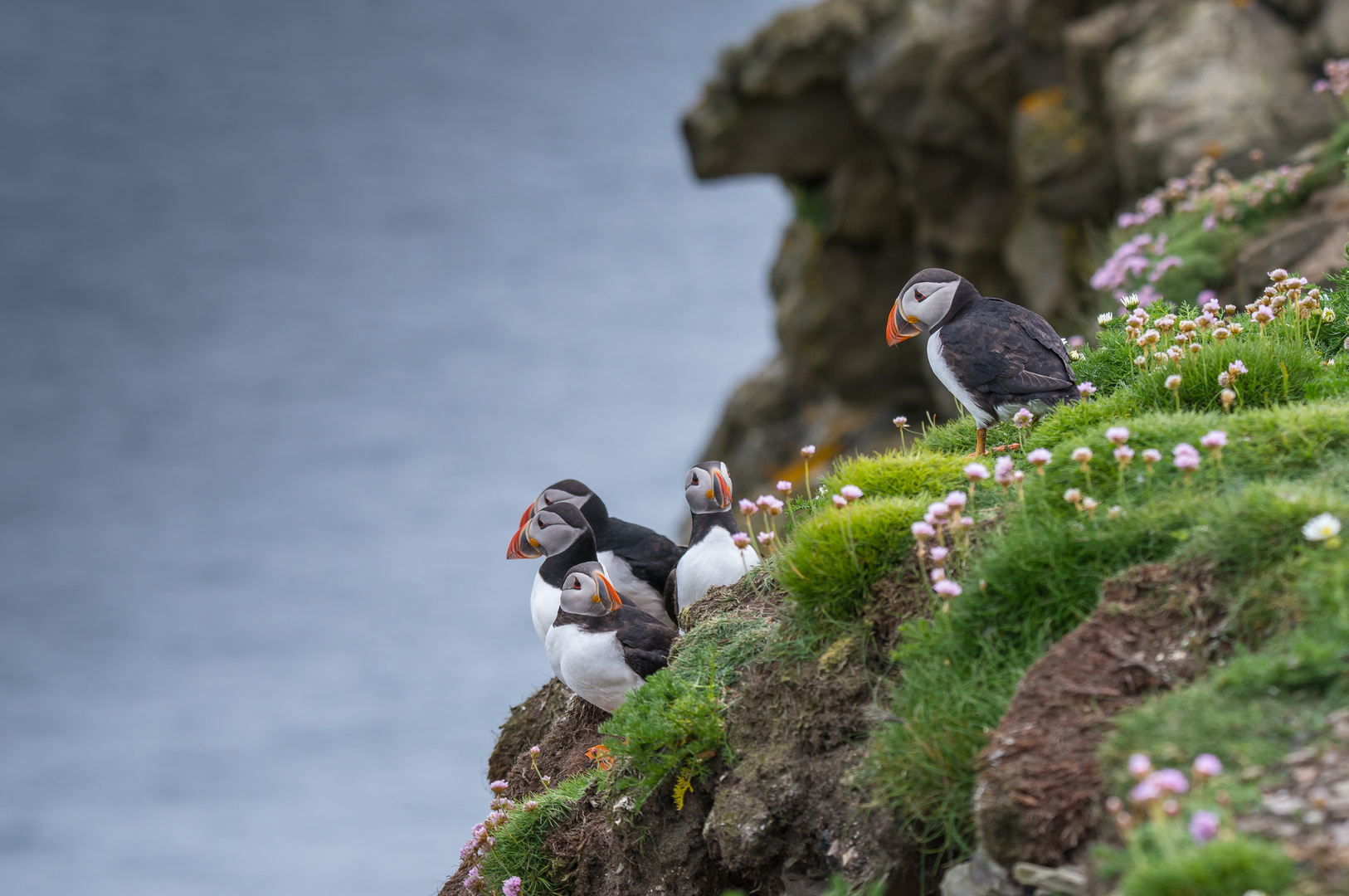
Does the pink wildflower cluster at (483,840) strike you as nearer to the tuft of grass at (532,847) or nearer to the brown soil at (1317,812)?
the tuft of grass at (532,847)

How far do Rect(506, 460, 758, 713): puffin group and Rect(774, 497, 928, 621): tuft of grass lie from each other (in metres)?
1.14

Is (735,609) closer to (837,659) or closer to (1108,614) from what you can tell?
(837,659)

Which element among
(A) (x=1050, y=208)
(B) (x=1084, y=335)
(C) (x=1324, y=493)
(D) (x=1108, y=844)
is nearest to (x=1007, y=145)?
(A) (x=1050, y=208)

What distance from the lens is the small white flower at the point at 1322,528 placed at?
3.40 metres

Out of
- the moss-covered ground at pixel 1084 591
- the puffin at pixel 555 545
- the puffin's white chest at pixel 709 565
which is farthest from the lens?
the puffin at pixel 555 545

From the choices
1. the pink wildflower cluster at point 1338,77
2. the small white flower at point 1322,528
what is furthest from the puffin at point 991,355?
the pink wildflower cluster at point 1338,77

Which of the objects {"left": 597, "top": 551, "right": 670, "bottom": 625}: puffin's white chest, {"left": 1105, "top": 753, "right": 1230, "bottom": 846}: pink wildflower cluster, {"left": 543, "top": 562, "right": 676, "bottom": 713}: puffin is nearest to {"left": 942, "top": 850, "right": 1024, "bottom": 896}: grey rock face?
{"left": 1105, "top": 753, "right": 1230, "bottom": 846}: pink wildflower cluster

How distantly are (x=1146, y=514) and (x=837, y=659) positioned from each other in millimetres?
1280

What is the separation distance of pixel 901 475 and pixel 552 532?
7.40 feet

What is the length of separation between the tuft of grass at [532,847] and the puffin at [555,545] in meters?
1.24

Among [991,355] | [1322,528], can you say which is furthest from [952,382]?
[1322,528]

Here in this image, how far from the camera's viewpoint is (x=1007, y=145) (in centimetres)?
1525

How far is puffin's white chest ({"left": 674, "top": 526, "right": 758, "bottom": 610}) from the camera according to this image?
613 centimetres

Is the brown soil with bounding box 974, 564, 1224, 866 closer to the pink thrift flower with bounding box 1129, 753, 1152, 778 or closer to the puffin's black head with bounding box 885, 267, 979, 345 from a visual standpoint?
the pink thrift flower with bounding box 1129, 753, 1152, 778
